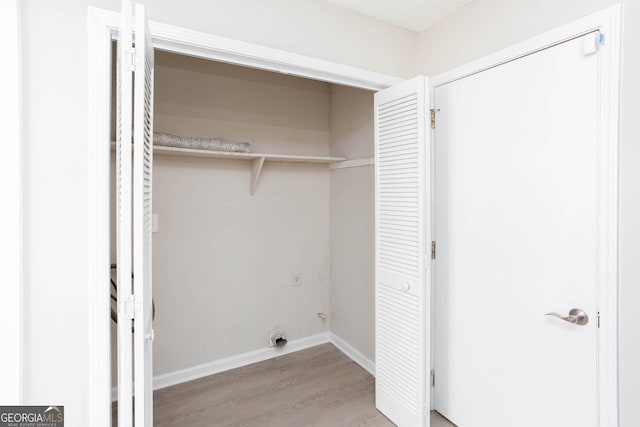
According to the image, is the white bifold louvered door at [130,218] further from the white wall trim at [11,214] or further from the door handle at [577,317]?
the door handle at [577,317]

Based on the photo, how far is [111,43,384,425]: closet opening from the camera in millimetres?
2418

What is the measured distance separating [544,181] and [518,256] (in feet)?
1.24

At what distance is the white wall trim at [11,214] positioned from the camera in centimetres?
113

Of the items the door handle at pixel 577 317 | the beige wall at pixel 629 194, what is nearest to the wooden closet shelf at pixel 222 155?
the beige wall at pixel 629 194

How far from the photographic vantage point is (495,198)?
1680mm

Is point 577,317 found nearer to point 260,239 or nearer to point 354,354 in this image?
point 354,354

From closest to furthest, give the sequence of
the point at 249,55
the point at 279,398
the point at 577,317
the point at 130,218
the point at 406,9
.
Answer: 1. the point at 130,218
2. the point at 577,317
3. the point at 249,55
4. the point at 406,9
5. the point at 279,398

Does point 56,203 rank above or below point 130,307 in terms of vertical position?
above

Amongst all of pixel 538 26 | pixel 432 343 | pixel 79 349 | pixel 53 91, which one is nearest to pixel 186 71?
pixel 53 91

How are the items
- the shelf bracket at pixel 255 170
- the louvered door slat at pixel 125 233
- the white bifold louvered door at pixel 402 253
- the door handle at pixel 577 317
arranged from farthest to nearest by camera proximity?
the shelf bracket at pixel 255 170 < the white bifold louvered door at pixel 402 253 < the door handle at pixel 577 317 < the louvered door slat at pixel 125 233

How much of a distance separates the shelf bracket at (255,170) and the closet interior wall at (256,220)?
5cm

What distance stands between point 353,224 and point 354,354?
→ 3.75 feet

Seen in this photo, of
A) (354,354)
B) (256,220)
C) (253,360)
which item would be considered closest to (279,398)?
(253,360)

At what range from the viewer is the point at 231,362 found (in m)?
2.70
